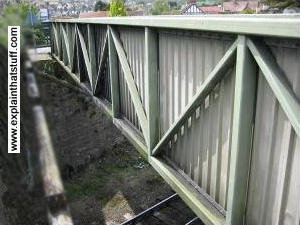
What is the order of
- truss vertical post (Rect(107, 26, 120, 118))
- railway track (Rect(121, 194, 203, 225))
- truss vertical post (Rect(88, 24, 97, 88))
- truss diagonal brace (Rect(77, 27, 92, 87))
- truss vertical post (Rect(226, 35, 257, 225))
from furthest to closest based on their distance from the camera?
railway track (Rect(121, 194, 203, 225))
truss diagonal brace (Rect(77, 27, 92, 87))
truss vertical post (Rect(88, 24, 97, 88))
truss vertical post (Rect(107, 26, 120, 118))
truss vertical post (Rect(226, 35, 257, 225))

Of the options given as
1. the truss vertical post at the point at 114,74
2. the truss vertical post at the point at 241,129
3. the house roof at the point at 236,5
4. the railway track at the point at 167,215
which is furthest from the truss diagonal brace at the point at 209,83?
the house roof at the point at 236,5

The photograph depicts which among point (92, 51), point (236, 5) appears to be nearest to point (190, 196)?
point (92, 51)

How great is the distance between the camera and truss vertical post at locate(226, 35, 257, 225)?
2535 mm

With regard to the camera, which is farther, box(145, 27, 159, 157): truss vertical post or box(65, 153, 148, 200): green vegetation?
box(65, 153, 148, 200): green vegetation

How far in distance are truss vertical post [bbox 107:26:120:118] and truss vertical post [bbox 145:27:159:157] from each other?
1.87m

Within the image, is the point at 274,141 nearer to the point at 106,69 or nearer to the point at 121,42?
the point at 121,42

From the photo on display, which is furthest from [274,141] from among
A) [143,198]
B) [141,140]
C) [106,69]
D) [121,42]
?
[143,198]

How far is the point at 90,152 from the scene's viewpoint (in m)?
13.0

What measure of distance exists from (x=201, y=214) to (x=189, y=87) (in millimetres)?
1439

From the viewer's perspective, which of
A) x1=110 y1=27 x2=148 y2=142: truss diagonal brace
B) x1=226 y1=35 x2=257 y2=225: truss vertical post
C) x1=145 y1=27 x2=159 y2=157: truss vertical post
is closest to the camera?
x1=226 y1=35 x2=257 y2=225: truss vertical post

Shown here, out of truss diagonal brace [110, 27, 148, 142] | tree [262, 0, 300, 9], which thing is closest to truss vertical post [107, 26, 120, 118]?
truss diagonal brace [110, 27, 148, 142]

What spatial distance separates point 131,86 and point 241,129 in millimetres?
3075

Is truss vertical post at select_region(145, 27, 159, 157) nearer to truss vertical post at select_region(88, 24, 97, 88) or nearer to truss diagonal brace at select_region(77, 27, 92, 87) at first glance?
truss vertical post at select_region(88, 24, 97, 88)

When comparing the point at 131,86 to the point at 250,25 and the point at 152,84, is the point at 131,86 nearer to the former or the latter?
the point at 152,84
